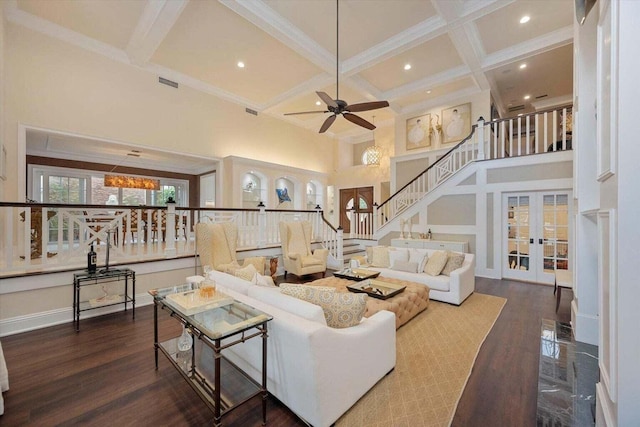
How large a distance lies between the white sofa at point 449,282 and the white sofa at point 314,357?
7.33 ft

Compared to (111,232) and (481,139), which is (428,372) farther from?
(481,139)

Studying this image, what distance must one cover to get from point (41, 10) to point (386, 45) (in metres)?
5.89

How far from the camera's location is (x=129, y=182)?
23.4 ft

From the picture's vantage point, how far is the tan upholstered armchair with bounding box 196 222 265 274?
4422 mm

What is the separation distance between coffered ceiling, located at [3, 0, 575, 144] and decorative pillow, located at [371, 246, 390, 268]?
3922 millimetres

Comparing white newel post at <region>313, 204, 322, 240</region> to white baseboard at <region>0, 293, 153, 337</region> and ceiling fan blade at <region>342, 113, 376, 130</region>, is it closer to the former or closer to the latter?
ceiling fan blade at <region>342, 113, 376, 130</region>

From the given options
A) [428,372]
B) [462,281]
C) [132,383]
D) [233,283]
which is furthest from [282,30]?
[428,372]

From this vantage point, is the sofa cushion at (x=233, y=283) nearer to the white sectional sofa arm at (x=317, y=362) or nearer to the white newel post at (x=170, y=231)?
the white sectional sofa arm at (x=317, y=362)

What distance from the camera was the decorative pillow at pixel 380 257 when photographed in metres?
5.03

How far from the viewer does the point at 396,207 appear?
7.64 m

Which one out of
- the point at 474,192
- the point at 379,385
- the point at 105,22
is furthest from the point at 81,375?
the point at 474,192

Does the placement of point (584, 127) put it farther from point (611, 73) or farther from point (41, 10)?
point (41, 10)

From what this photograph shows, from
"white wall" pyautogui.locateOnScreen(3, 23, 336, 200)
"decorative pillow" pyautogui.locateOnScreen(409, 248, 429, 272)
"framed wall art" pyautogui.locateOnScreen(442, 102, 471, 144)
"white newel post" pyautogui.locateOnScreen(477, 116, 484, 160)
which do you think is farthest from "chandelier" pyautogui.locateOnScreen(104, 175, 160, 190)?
"white newel post" pyautogui.locateOnScreen(477, 116, 484, 160)

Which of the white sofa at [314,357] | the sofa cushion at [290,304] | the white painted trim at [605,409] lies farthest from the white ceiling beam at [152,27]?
the white painted trim at [605,409]
